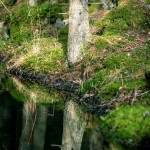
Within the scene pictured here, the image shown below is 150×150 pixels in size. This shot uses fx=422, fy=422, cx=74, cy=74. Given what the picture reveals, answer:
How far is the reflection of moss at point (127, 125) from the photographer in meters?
8.46

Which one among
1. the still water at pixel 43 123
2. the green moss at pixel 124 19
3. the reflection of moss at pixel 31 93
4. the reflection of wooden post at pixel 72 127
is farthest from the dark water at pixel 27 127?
the green moss at pixel 124 19

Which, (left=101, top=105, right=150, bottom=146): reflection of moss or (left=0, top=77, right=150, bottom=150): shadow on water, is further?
(left=0, top=77, right=150, bottom=150): shadow on water

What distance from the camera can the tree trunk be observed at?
571 inches

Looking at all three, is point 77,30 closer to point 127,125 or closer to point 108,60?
point 108,60

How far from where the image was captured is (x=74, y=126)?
10.0 metres

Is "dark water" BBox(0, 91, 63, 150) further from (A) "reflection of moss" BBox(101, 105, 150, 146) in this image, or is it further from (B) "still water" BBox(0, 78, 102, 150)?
(A) "reflection of moss" BBox(101, 105, 150, 146)

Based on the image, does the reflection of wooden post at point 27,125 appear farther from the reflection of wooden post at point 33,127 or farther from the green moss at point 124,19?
the green moss at point 124,19

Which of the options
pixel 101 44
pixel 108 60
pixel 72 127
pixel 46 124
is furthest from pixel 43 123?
pixel 101 44

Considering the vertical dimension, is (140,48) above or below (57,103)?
above

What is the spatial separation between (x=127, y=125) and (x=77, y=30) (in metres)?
6.36

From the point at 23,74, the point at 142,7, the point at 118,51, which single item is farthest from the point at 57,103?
the point at 142,7

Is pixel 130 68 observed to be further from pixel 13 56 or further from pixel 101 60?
pixel 13 56

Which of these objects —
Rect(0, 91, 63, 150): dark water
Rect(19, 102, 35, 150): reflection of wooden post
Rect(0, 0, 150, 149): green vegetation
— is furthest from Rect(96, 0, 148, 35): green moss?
Rect(0, 91, 63, 150): dark water

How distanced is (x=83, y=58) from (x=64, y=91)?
1591 mm
